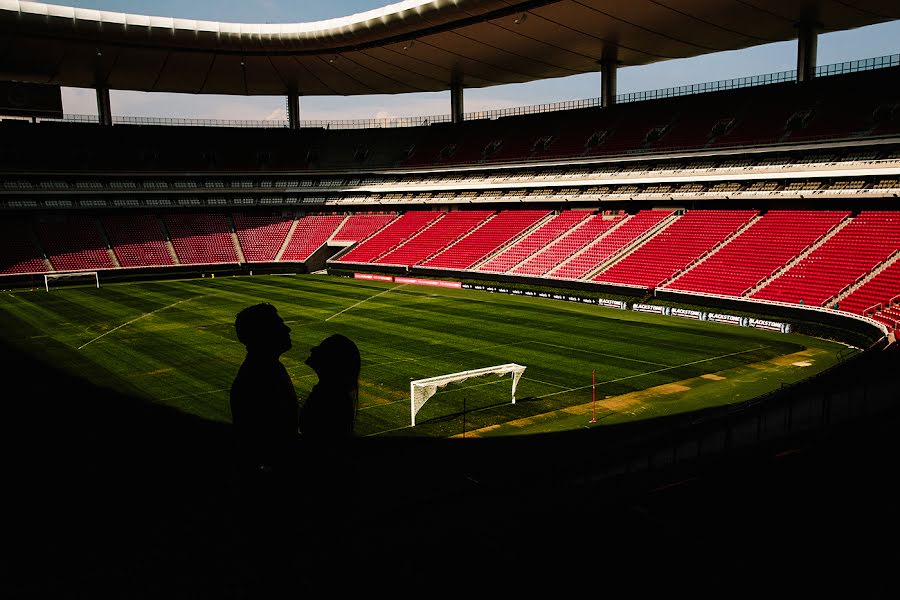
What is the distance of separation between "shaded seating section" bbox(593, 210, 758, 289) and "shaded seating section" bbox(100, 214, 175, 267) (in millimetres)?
40329

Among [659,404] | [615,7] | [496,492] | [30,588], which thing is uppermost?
[615,7]

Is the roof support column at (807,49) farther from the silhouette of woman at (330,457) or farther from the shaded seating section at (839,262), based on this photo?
the silhouette of woman at (330,457)

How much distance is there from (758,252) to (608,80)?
2460cm

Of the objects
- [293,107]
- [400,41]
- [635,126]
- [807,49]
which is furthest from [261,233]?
[807,49]

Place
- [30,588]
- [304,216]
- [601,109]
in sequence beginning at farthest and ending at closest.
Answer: [304,216] < [601,109] < [30,588]

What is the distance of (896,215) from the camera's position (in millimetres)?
34531

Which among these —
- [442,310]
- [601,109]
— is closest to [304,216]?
[601,109]

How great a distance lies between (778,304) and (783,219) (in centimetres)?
1094

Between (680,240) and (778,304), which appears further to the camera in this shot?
(680,240)

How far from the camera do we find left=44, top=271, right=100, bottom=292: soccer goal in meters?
48.2

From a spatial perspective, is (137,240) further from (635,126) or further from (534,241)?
(635,126)

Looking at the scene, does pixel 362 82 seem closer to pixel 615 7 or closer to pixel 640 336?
pixel 615 7

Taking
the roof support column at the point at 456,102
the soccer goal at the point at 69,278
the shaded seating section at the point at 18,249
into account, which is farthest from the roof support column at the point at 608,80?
the shaded seating section at the point at 18,249

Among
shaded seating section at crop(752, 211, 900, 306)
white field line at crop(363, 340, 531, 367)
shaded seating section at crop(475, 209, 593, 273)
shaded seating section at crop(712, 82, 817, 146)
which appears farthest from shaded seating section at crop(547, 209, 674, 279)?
white field line at crop(363, 340, 531, 367)
